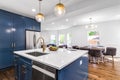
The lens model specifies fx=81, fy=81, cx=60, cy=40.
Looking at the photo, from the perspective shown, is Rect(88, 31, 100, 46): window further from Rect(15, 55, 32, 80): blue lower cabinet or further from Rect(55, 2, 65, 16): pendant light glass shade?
Rect(15, 55, 32, 80): blue lower cabinet

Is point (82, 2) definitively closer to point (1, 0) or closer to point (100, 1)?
point (100, 1)

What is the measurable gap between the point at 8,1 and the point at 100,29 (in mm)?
6583

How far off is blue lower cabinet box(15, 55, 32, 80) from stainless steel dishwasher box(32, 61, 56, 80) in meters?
0.17

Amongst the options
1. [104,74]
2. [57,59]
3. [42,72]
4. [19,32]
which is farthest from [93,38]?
[42,72]

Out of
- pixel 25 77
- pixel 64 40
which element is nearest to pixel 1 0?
pixel 25 77

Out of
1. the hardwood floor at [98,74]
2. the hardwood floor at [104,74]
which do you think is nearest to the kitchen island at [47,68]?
the hardwood floor at [98,74]

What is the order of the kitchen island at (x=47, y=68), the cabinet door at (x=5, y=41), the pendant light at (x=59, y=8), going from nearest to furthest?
the kitchen island at (x=47, y=68)
the pendant light at (x=59, y=8)
the cabinet door at (x=5, y=41)

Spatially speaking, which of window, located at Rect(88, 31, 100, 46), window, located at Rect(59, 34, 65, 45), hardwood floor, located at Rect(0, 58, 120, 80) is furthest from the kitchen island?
window, located at Rect(59, 34, 65, 45)

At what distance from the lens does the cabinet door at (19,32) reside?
3688 mm

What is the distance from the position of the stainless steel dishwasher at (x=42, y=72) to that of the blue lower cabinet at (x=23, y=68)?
167 mm

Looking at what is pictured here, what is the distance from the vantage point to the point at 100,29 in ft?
22.4

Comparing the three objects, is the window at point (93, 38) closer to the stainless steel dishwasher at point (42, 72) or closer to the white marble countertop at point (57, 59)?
the white marble countertop at point (57, 59)

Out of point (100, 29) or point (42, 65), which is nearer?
point (42, 65)

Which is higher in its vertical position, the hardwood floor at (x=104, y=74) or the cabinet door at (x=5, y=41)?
the cabinet door at (x=5, y=41)
